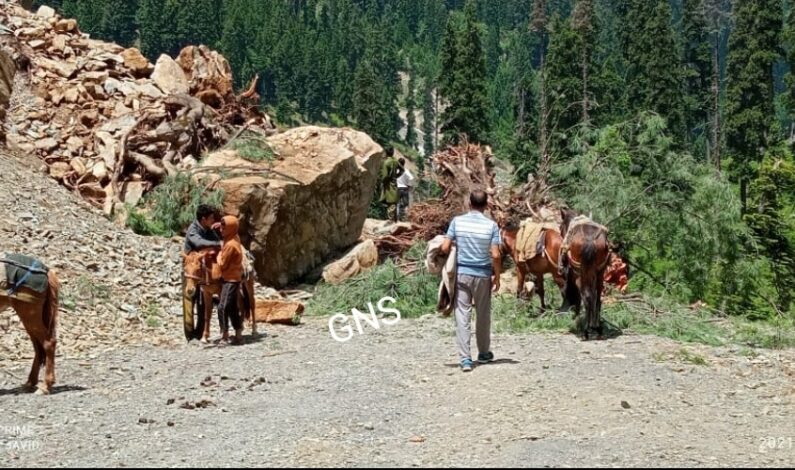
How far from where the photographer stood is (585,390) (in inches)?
369

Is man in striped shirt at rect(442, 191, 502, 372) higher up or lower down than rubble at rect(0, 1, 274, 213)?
lower down

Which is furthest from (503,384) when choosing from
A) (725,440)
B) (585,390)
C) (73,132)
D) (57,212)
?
(73,132)

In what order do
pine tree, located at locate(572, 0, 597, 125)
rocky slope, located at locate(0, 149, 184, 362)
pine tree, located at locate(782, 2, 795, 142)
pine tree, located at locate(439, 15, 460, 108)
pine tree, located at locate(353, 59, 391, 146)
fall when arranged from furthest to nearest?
pine tree, located at locate(353, 59, 391, 146) → pine tree, located at locate(439, 15, 460, 108) → pine tree, located at locate(572, 0, 597, 125) → pine tree, located at locate(782, 2, 795, 142) → rocky slope, located at locate(0, 149, 184, 362)

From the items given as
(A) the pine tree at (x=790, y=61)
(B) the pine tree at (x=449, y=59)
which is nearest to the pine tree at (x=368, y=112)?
(B) the pine tree at (x=449, y=59)

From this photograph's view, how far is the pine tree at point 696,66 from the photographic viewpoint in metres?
72.9

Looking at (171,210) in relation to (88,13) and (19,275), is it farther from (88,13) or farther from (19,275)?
(88,13)

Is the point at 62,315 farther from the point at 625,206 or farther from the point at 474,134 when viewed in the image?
the point at 474,134

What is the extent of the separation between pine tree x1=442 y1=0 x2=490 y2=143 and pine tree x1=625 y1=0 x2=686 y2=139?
335 inches

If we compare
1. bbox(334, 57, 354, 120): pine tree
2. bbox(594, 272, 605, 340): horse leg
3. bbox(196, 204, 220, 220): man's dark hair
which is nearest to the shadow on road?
bbox(196, 204, 220, 220): man's dark hair

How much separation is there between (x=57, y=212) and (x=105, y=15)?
103 m

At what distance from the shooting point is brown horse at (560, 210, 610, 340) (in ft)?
38.2

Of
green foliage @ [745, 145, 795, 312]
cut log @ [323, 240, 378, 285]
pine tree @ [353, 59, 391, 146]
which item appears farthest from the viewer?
pine tree @ [353, 59, 391, 146]

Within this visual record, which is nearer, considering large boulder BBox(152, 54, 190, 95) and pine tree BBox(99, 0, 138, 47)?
large boulder BBox(152, 54, 190, 95)

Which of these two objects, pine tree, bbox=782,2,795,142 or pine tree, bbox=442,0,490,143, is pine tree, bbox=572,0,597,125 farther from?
pine tree, bbox=782,2,795,142
